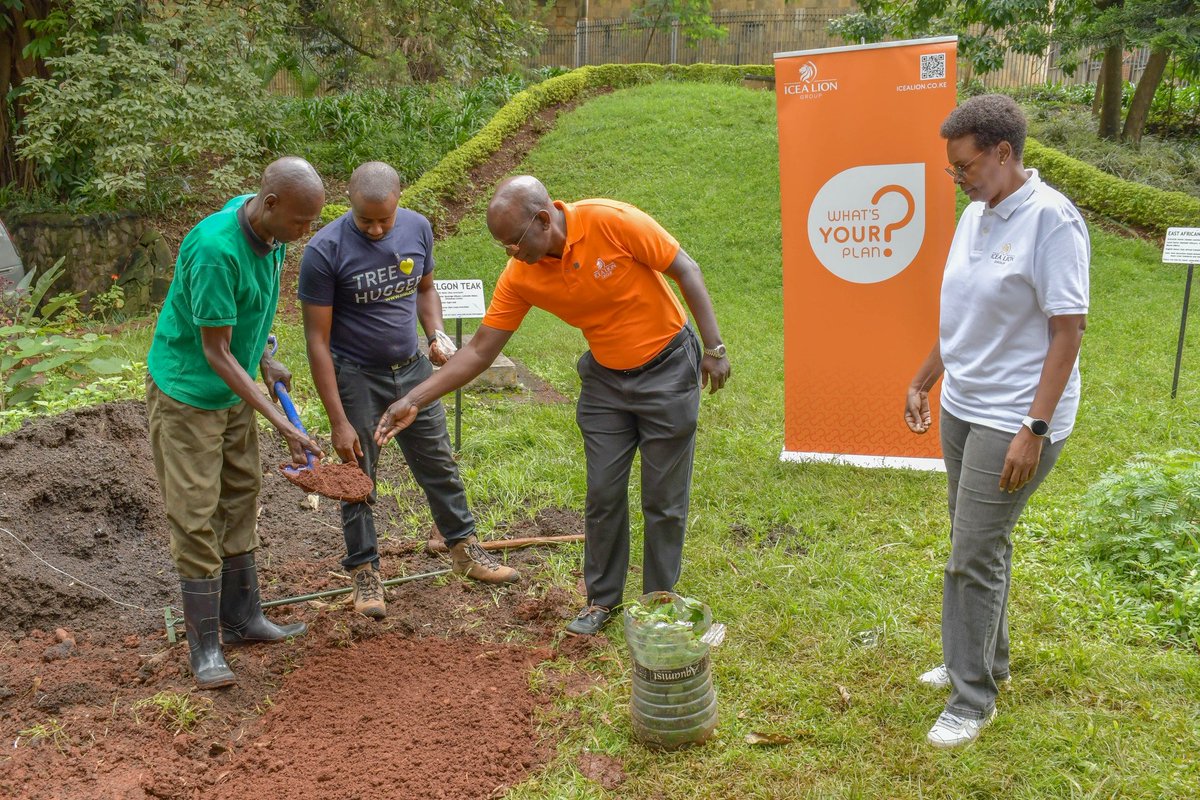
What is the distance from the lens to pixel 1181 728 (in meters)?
3.26

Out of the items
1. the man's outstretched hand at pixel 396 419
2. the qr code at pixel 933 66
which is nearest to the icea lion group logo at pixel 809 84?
the qr code at pixel 933 66

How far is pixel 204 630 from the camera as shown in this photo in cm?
375

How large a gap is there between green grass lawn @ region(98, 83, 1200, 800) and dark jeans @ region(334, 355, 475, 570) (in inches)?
28.2

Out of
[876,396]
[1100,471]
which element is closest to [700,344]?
[876,396]

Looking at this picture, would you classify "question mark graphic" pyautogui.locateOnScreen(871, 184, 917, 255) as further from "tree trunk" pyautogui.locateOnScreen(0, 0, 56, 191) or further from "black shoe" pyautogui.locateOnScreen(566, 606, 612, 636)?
"tree trunk" pyautogui.locateOnScreen(0, 0, 56, 191)

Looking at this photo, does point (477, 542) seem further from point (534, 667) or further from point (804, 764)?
point (804, 764)

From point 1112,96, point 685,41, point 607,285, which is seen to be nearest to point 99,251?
point 607,285

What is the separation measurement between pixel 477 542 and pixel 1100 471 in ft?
12.1

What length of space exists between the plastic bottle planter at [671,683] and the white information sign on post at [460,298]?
2.92 meters

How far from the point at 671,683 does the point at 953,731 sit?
3.17ft

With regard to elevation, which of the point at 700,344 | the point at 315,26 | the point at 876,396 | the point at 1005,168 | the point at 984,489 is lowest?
the point at 876,396

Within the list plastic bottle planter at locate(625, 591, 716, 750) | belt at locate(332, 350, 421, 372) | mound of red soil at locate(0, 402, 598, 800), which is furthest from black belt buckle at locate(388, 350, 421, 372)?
plastic bottle planter at locate(625, 591, 716, 750)

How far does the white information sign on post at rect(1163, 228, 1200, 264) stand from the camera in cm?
703

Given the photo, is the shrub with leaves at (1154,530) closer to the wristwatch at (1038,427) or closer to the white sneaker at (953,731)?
the white sneaker at (953,731)
